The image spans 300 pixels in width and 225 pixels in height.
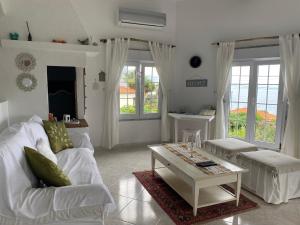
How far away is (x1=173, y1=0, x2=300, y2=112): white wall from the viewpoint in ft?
12.6

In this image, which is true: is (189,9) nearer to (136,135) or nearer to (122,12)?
(122,12)

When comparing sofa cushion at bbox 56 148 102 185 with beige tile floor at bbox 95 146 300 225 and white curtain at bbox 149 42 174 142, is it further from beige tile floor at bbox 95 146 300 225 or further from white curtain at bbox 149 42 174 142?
white curtain at bbox 149 42 174 142

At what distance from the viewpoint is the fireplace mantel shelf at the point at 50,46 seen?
3533mm

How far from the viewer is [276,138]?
160 inches

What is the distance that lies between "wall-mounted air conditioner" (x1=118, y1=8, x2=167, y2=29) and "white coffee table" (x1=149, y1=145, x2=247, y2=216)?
9.21 feet

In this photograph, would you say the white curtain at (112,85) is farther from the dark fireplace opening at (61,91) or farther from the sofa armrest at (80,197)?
the sofa armrest at (80,197)

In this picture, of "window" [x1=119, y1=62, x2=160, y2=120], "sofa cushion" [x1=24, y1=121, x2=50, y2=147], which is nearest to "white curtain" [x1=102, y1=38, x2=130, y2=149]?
"window" [x1=119, y1=62, x2=160, y2=120]

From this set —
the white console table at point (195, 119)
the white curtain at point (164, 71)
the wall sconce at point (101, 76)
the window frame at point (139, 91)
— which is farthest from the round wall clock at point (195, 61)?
the wall sconce at point (101, 76)

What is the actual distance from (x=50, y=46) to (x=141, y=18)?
6.10ft

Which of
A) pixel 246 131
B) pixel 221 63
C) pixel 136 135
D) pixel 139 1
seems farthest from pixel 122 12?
pixel 246 131

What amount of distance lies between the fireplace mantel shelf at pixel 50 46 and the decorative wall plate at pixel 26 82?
461mm

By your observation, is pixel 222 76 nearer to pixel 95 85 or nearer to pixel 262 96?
pixel 262 96

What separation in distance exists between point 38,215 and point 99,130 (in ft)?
10.3

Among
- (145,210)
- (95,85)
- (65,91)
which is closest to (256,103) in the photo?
(145,210)
